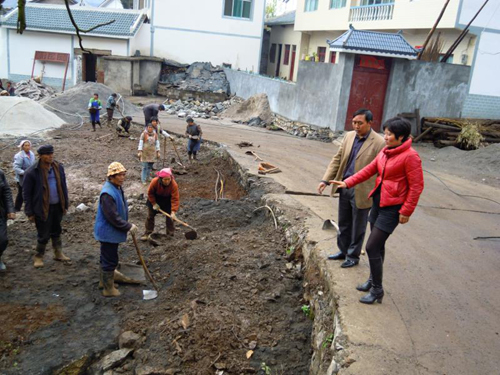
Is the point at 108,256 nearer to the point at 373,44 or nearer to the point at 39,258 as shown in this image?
the point at 39,258

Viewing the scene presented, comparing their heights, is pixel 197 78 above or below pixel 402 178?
above

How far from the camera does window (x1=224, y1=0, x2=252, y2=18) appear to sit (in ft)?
97.7

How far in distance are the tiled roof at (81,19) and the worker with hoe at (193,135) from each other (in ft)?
53.9

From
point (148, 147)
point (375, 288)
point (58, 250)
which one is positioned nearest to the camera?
point (375, 288)

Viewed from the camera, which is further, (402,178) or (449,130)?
(449,130)

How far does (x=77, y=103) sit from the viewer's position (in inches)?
775

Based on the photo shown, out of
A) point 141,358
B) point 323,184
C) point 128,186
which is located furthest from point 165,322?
point 128,186

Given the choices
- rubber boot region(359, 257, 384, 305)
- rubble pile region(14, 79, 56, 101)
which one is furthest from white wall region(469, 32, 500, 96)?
rubble pile region(14, 79, 56, 101)

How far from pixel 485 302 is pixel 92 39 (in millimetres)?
26898

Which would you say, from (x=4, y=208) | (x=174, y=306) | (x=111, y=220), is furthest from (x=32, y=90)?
(x=174, y=306)

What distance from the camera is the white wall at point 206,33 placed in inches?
1128

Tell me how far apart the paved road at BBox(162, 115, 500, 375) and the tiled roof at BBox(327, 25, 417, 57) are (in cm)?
731

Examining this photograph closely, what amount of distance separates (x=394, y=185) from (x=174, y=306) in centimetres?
315

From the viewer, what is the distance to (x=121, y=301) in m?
6.00
